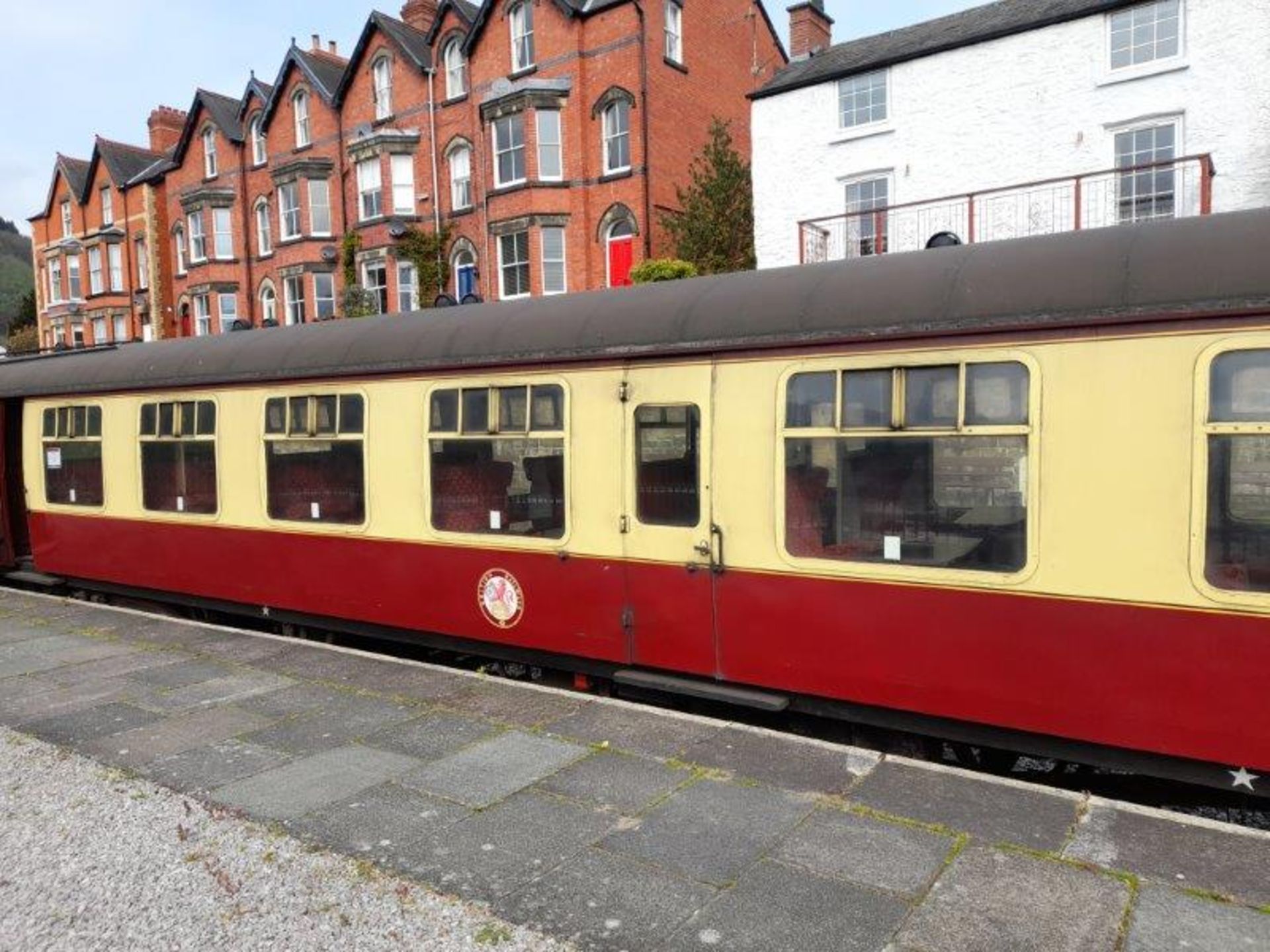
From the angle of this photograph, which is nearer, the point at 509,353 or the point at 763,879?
the point at 763,879

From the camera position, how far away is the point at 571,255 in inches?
951

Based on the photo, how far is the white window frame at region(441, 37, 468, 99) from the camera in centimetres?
2644

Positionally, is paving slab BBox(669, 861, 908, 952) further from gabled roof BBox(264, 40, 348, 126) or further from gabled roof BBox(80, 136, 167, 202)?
gabled roof BBox(80, 136, 167, 202)

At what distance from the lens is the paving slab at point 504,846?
4.02 m

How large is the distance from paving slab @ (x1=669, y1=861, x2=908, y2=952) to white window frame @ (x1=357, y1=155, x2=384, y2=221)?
26958 millimetres

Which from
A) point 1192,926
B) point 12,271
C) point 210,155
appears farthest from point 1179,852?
point 12,271

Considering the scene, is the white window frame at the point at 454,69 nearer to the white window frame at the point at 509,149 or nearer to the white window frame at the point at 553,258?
the white window frame at the point at 509,149

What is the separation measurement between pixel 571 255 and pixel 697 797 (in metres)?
20.8

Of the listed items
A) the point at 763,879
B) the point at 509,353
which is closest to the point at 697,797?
the point at 763,879

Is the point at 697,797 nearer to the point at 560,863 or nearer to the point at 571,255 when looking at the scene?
the point at 560,863

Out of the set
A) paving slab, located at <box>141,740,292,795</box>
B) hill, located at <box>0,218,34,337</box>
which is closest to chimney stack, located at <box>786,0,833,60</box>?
paving slab, located at <box>141,740,292,795</box>

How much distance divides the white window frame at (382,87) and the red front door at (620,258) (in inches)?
370

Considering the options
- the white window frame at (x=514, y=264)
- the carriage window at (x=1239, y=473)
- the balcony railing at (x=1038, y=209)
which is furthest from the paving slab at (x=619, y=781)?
the white window frame at (x=514, y=264)

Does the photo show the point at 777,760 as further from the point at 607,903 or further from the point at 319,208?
the point at 319,208
